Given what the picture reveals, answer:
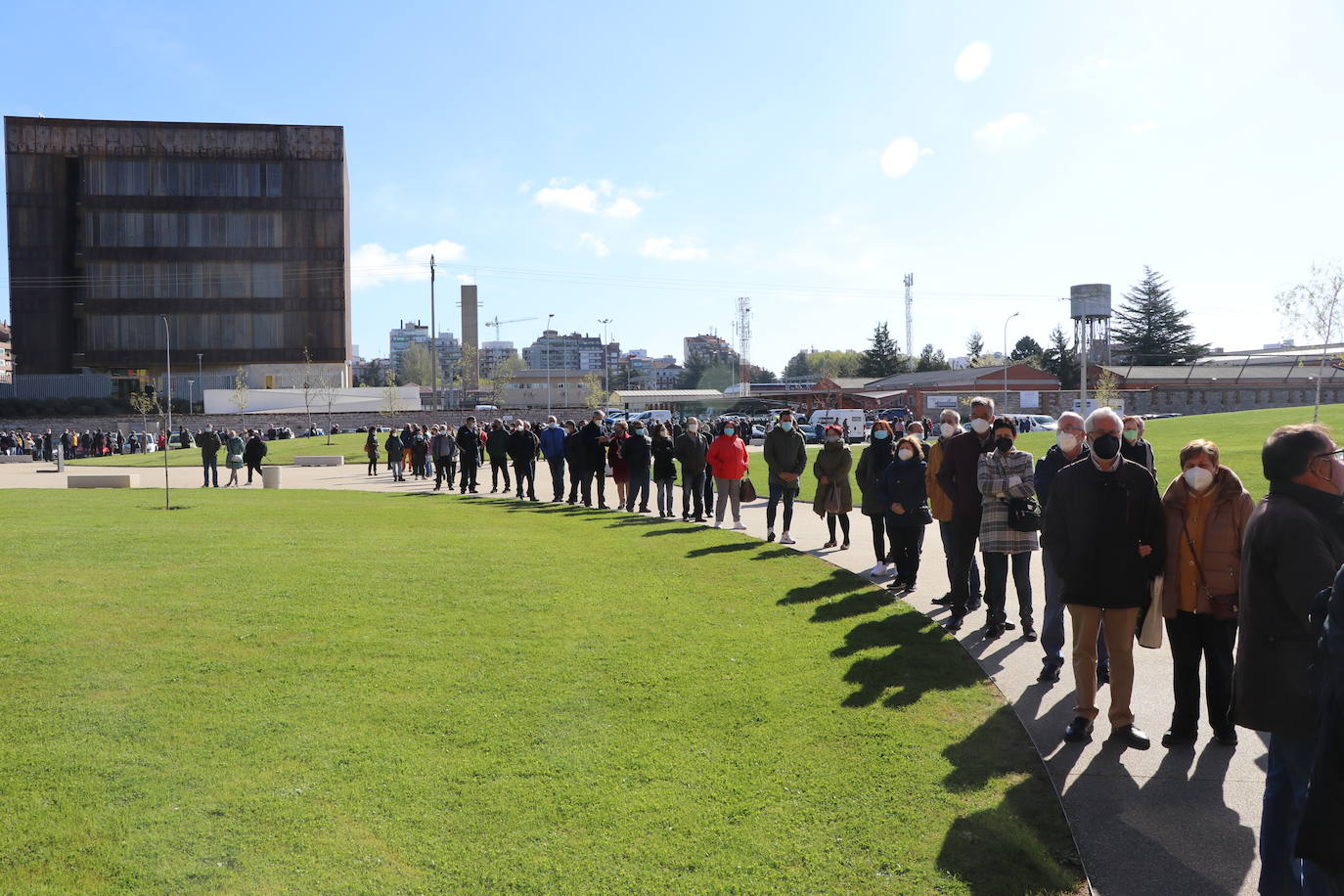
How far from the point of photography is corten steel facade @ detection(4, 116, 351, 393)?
80.3 m

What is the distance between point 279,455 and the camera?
46.8 metres

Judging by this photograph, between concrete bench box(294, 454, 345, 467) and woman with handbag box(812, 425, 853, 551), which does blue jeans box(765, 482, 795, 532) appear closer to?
woman with handbag box(812, 425, 853, 551)

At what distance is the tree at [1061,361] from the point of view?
304 ft

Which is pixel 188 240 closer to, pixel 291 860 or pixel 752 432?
pixel 752 432

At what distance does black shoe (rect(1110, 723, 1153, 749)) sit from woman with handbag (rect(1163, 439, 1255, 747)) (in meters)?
0.13

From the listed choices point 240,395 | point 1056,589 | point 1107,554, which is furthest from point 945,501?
point 240,395

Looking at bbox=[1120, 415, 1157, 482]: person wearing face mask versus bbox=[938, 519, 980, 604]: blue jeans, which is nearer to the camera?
bbox=[1120, 415, 1157, 482]: person wearing face mask

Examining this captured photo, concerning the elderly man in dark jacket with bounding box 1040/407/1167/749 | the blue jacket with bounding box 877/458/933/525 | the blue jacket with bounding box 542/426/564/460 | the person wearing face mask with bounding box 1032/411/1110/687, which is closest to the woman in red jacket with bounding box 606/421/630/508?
the blue jacket with bounding box 542/426/564/460

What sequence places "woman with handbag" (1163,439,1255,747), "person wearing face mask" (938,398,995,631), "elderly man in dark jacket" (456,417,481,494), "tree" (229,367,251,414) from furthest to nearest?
"tree" (229,367,251,414), "elderly man in dark jacket" (456,417,481,494), "person wearing face mask" (938,398,995,631), "woman with handbag" (1163,439,1255,747)

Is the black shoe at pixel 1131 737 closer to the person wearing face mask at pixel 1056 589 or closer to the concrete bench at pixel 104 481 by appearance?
the person wearing face mask at pixel 1056 589

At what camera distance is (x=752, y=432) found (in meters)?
54.9

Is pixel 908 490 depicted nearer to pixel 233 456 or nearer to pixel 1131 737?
pixel 1131 737

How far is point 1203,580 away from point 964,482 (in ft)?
10.3

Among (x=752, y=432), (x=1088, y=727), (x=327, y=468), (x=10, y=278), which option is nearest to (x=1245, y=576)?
(x=1088, y=727)
